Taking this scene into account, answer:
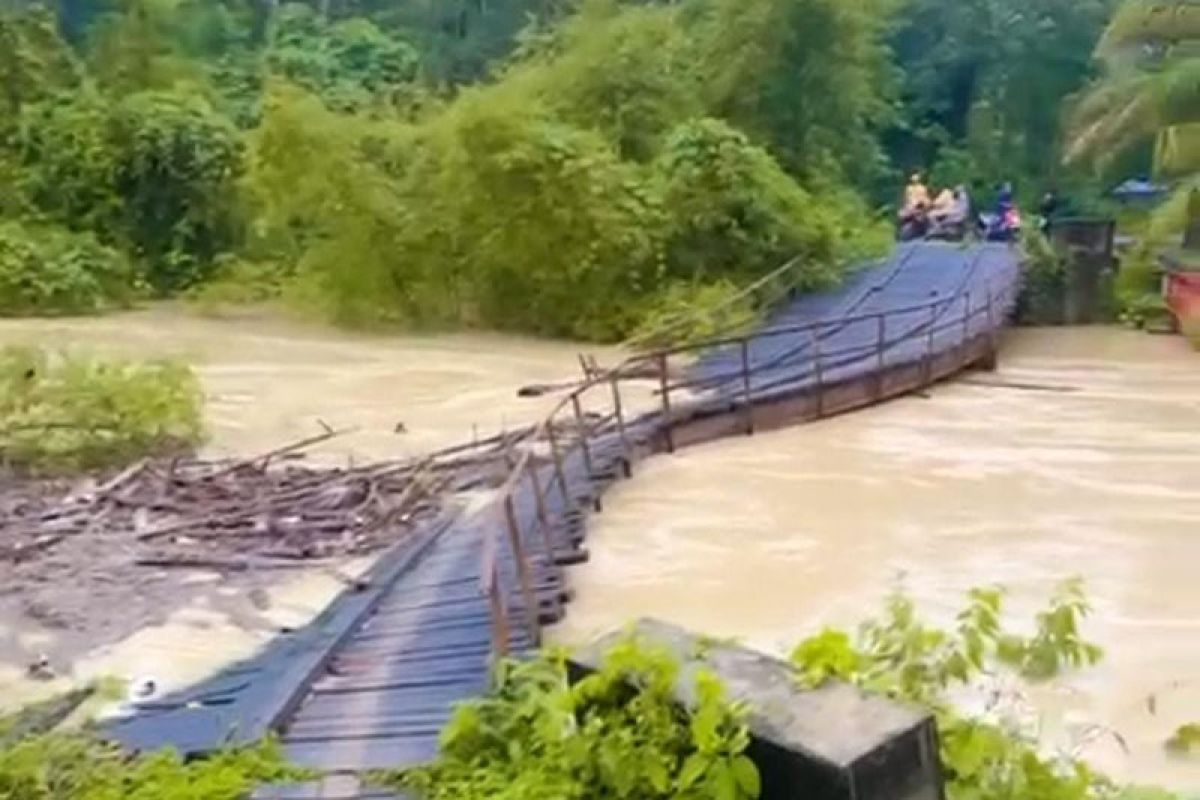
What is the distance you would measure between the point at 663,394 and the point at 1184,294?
406 inches

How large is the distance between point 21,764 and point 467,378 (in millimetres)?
13892

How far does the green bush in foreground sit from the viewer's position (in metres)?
14.8

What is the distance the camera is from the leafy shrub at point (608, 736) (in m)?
4.65

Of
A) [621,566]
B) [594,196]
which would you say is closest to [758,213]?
[594,196]

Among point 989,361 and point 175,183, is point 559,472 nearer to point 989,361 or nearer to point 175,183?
point 989,361

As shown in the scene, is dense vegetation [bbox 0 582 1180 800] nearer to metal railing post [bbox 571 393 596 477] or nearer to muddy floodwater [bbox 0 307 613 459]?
metal railing post [bbox 571 393 596 477]

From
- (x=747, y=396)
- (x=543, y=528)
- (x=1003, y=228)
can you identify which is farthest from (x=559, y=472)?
(x=1003, y=228)

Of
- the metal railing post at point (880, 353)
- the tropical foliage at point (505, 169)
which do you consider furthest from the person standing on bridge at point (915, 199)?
the metal railing post at point (880, 353)

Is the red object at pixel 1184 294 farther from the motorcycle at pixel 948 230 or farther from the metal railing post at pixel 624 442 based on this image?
the metal railing post at pixel 624 442

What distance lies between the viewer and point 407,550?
11.7m

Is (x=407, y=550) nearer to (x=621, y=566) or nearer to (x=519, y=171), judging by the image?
(x=621, y=566)

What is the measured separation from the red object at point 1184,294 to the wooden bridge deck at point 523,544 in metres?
2.17

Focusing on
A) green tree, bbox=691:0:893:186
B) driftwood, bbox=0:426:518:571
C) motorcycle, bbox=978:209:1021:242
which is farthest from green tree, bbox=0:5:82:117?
driftwood, bbox=0:426:518:571

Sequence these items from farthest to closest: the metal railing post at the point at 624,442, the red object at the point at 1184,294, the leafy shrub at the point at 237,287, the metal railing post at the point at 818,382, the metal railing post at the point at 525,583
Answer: the leafy shrub at the point at 237,287, the red object at the point at 1184,294, the metal railing post at the point at 818,382, the metal railing post at the point at 624,442, the metal railing post at the point at 525,583
